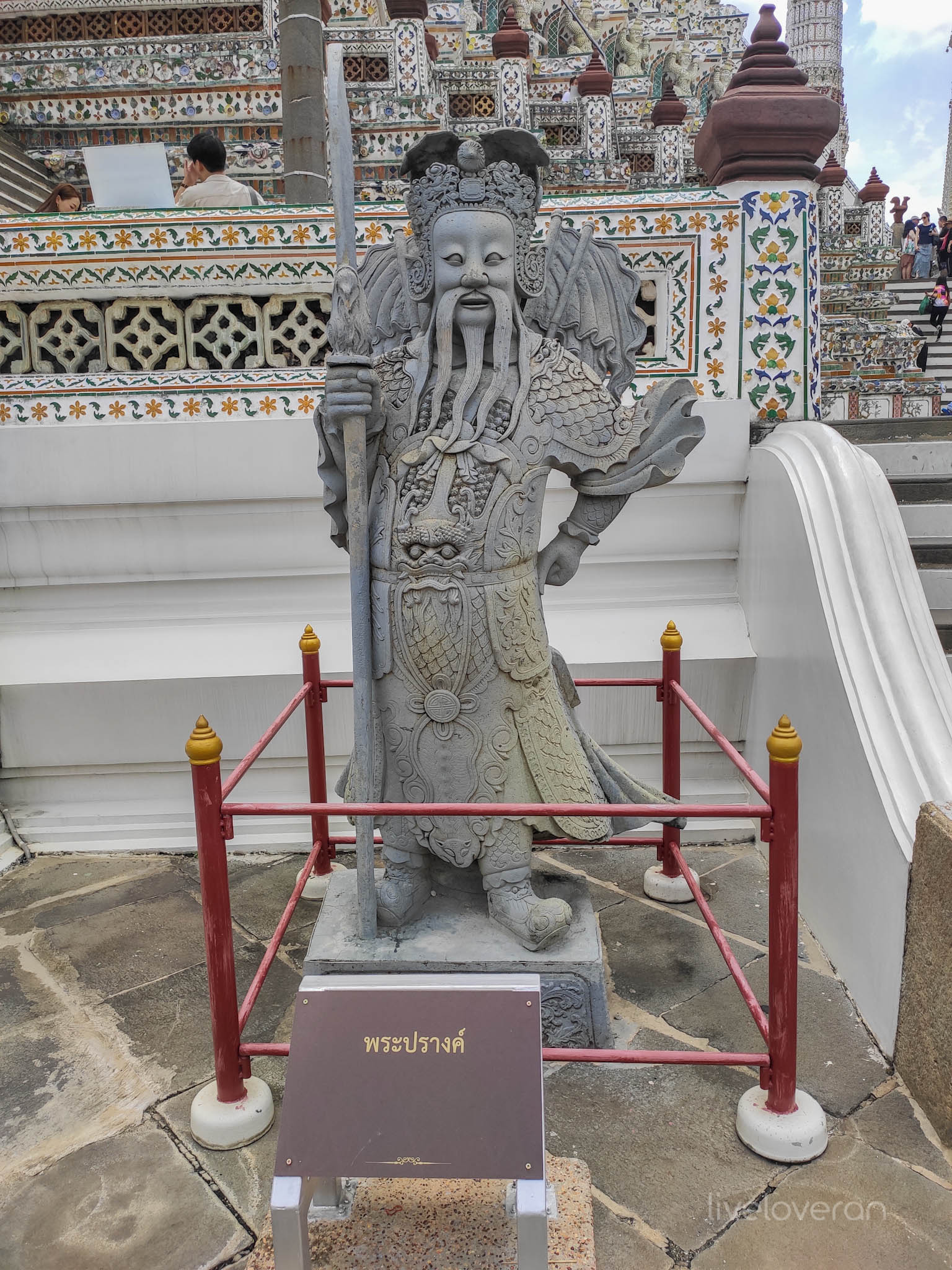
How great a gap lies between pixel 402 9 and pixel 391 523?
11.6m

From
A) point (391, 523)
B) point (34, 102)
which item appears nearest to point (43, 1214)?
point (391, 523)

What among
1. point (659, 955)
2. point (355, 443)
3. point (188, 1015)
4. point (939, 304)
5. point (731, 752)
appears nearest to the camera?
point (355, 443)

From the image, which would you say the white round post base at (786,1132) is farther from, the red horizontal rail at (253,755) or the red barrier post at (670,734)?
the red horizontal rail at (253,755)

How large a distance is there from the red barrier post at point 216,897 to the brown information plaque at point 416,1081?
43 cm

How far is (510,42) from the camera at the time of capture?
13328 millimetres

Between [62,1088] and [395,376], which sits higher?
[395,376]

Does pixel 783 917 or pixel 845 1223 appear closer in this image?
pixel 845 1223

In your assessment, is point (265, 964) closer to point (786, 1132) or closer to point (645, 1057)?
point (645, 1057)

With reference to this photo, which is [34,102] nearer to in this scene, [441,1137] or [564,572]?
[564,572]

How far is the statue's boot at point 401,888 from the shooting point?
8.77 ft

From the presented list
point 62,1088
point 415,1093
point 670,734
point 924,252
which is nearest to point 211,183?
point 670,734

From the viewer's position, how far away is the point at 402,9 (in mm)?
11602

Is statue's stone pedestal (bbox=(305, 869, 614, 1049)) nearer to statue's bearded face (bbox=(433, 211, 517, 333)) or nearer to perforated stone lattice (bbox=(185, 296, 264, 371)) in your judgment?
statue's bearded face (bbox=(433, 211, 517, 333))

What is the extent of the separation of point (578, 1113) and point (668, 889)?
1.11m
